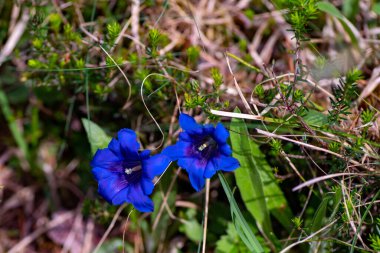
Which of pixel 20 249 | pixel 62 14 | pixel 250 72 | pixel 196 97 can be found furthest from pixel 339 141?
pixel 20 249

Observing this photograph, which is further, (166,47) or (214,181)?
(166,47)

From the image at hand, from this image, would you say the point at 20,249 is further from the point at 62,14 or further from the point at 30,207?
the point at 62,14

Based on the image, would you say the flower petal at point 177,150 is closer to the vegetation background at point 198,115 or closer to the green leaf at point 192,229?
the vegetation background at point 198,115

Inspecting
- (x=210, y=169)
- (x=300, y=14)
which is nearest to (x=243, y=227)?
(x=210, y=169)

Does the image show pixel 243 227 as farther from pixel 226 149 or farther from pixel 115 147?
pixel 115 147

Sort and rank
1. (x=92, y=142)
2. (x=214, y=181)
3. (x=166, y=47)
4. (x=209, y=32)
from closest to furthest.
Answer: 1. (x=92, y=142)
2. (x=214, y=181)
3. (x=166, y=47)
4. (x=209, y=32)

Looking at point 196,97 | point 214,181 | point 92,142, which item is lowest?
point 214,181

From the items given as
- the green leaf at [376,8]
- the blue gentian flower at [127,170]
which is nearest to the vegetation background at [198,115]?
the green leaf at [376,8]
